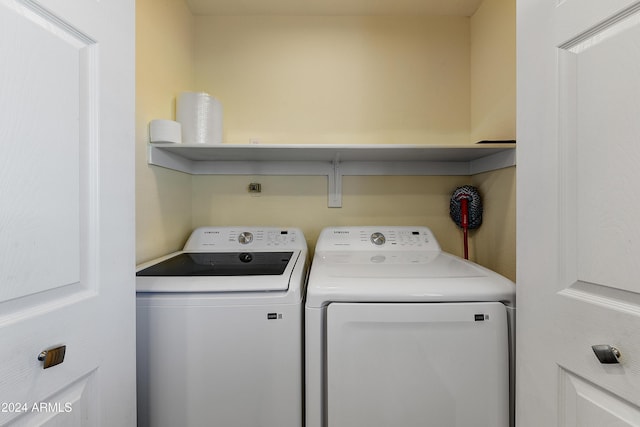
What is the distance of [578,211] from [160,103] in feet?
5.57

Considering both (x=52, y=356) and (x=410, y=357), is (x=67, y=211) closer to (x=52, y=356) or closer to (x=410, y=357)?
(x=52, y=356)

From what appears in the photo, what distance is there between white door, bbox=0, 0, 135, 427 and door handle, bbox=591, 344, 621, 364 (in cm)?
107

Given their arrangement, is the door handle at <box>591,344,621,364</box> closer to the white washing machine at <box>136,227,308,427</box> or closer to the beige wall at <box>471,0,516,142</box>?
the white washing machine at <box>136,227,308,427</box>

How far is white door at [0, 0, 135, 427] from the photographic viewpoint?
0.48m

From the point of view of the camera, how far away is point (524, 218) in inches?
29.4

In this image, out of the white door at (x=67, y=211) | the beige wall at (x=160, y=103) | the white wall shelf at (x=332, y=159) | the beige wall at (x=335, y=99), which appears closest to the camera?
the white door at (x=67, y=211)

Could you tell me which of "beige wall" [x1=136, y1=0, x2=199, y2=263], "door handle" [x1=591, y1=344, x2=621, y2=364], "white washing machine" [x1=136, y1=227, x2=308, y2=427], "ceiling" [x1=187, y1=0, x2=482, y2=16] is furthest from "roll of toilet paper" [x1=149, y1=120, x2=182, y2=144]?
"door handle" [x1=591, y1=344, x2=621, y2=364]

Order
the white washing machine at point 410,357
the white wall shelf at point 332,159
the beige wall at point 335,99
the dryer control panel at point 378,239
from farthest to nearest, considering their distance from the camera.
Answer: the beige wall at point 335,99 → the dryer control panel at point 378,239 → the white wall shelf at point 332,159 → the white washing machine at point 410,357

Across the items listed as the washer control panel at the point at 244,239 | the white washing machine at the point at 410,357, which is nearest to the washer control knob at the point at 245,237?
the washer control panel at the point at 244,239

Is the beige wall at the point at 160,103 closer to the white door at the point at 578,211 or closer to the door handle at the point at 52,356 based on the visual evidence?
the door handle at the point at 52,356

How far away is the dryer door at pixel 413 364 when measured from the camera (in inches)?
35.4

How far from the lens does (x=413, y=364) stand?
90cm

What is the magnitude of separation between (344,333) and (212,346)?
44cm

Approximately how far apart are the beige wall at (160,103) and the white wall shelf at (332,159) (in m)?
0.10
